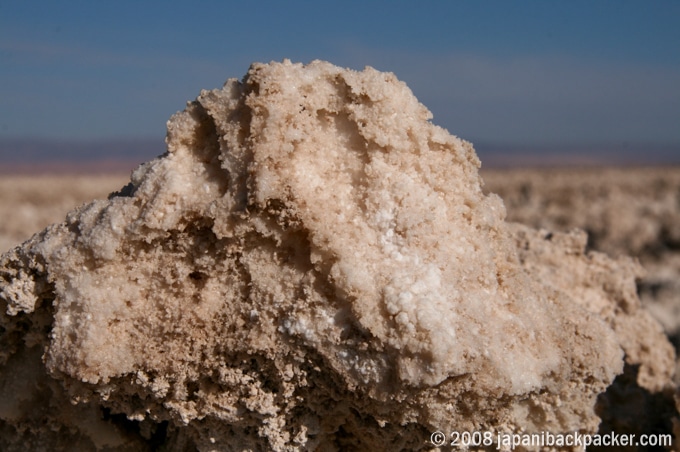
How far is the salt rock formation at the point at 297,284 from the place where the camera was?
194 centimetres

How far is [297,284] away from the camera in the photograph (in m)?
2.00

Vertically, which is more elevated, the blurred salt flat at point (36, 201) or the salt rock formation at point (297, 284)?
the blurred salt flat at point (36, 201)

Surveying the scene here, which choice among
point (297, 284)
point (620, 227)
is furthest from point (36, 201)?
point (297, 284)

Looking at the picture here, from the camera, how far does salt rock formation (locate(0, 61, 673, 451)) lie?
194 centimetres

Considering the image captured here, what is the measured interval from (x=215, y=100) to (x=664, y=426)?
2.80 metres

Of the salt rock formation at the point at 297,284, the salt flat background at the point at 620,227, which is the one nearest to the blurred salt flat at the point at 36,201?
the salt flat background at the point at 620,227

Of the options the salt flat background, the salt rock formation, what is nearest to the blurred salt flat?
the salt flat background

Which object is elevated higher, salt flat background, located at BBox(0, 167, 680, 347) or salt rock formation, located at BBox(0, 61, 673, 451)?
salt flat background, located at BBox(0, 167, 680, 347)

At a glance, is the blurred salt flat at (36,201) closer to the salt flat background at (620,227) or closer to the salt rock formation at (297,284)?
the salt flat background at (620,227)

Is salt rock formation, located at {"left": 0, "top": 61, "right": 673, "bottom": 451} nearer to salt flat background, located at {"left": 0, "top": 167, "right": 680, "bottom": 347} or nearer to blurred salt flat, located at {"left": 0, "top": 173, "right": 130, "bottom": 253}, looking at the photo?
salt flat background, located at {"left": 0, "top": 167, "right": 680, "bottom": 347}

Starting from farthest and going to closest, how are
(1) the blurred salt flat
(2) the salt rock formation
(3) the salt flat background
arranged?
(1) the blurred salt flat → (3) the salt flat background → (2) the salt rock formation

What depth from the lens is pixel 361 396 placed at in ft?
6.66

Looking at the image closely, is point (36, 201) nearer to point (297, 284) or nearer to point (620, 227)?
point (620, 227)

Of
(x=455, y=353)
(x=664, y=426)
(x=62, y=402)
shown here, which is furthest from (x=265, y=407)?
(x=664, y=426)
